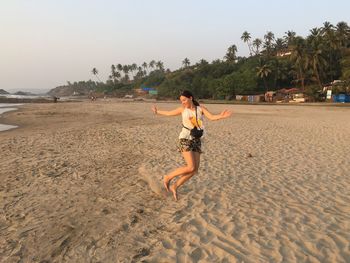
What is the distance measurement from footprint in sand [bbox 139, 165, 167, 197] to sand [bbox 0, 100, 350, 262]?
2cm

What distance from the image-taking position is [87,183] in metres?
7.05

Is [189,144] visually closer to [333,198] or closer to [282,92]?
[333,198]

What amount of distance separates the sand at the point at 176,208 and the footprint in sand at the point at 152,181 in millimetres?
22

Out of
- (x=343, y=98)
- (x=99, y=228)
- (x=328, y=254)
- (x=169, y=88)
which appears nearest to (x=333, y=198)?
(x=328, y=254)

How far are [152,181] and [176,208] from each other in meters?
1.50

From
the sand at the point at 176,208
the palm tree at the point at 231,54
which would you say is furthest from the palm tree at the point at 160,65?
the sand at the point at 176,208

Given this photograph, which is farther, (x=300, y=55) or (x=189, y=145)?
(x=300, y=55)

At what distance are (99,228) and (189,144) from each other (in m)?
1.81

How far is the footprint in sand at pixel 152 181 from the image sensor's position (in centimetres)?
605

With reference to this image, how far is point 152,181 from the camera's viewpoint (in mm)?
6676

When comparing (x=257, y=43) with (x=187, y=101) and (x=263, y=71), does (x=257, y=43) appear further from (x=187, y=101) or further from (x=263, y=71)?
(x=187, y=101)

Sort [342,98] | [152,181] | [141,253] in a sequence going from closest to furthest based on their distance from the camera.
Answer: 1. [141,253]
2. [152,181]
3. [342,98]

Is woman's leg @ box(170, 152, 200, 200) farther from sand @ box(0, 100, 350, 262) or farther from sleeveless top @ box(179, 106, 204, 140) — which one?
sleeveless top @ box(179, 106, 204, 140)

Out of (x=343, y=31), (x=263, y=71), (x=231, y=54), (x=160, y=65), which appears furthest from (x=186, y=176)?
(x=160, y=65)
